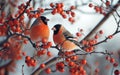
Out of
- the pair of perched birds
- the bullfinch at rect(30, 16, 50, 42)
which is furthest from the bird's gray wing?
the bullfinch at rect(30, 16, 50, 42)

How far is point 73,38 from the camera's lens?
411 cm

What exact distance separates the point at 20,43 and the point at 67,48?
0.62 m

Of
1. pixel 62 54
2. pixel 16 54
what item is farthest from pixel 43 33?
pixel 62 54

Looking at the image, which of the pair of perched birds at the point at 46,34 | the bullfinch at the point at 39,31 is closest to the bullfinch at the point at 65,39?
the pair of perched birds at the point at 46,34

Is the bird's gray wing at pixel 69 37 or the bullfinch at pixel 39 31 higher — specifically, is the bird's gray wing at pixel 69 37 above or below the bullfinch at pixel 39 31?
below

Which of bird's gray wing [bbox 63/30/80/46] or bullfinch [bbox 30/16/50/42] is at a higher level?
bullfinch [bbox 30/16/50/42]

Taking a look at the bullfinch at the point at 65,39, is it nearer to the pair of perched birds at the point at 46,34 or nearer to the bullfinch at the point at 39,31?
the pair of perched birds at the point at 46,34

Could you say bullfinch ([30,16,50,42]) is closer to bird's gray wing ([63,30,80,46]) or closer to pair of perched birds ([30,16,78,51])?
pair of perched birds ([30,16,78,51])

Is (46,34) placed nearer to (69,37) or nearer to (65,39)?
(69,37)

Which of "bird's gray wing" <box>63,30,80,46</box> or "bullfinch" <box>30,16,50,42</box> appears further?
"bullfinch" <box>30,16,50,42</box>

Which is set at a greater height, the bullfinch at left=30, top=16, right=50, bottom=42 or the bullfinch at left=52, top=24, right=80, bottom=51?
the bullfinch at left=30, top=16, right=50, bottom=42

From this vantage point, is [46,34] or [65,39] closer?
[65,39]

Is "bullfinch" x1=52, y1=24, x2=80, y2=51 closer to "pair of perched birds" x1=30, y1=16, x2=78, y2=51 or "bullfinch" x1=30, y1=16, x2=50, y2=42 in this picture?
"pair of perched birds" x1=30, y1=16, x2=78, y2=51

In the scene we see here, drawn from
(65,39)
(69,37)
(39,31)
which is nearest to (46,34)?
(39,31)
